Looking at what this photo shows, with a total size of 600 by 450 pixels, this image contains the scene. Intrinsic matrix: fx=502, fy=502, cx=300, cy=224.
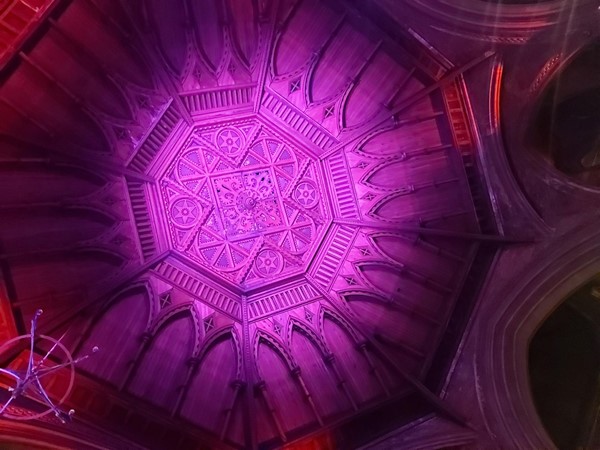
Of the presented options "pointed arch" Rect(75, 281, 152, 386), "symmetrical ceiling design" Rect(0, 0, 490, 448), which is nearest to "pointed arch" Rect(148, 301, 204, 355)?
"symmetrical ceiling design" Rect(0, 0, 490, 448)

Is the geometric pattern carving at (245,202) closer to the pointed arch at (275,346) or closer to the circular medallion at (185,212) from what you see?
the circular medallion at (185,212)

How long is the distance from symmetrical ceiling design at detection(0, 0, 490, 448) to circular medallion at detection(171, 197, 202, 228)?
0.04m

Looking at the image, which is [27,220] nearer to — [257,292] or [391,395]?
[257,292]

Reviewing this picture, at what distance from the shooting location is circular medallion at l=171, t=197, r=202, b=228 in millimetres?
9016

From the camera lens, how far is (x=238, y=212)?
30.3 feet

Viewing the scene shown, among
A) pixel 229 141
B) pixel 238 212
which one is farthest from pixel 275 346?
pixel 229 141

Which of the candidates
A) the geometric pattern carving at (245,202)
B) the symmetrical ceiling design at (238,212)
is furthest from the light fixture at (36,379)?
the geometric pattern carving at (245,202)

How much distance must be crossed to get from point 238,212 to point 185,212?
37.5 inches

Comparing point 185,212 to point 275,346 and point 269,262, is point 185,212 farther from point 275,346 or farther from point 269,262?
point 275,346

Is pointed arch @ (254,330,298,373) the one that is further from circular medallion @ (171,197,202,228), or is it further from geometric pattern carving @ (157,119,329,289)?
circular medallion @ (171,197,202,228)

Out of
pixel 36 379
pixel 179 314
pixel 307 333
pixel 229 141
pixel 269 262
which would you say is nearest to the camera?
pixel 36 379

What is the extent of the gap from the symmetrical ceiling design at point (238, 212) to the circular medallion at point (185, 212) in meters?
0.04

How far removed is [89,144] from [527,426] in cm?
819

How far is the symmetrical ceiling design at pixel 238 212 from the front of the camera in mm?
7797
